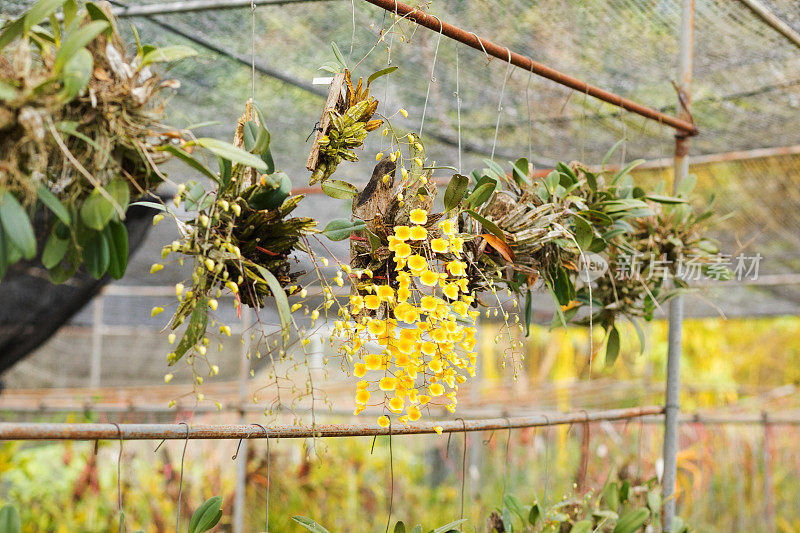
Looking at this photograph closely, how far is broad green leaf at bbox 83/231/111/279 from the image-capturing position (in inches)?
32.3

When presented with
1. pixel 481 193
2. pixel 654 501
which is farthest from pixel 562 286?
pixel 654 501

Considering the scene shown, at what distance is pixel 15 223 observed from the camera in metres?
0.71

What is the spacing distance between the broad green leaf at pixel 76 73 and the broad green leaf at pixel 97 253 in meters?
0.17

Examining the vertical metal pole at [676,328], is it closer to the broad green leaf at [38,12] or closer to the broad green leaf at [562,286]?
the broad green leaf at [562,286]

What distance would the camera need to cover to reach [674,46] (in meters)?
2.37

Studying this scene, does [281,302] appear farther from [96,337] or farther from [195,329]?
[96,337]

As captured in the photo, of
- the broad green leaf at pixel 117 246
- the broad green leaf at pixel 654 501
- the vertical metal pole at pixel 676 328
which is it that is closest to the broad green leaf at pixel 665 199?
the vertical metal pole at pixel 676 328

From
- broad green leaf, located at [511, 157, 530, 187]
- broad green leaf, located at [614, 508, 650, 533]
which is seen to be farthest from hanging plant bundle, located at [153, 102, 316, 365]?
broad green leaf, located at [614, 508, 650, 533]

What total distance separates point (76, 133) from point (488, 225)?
2.16 ft

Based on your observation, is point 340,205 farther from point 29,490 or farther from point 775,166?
point 29,490

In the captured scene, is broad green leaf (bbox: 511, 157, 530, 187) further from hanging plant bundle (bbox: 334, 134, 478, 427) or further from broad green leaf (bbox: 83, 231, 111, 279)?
broad green leaf (bbox: 83, 231, 111, 279)

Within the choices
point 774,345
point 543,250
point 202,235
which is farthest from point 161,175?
point 774,345

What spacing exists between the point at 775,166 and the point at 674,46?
3.52 ft

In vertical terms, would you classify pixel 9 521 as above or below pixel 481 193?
below
